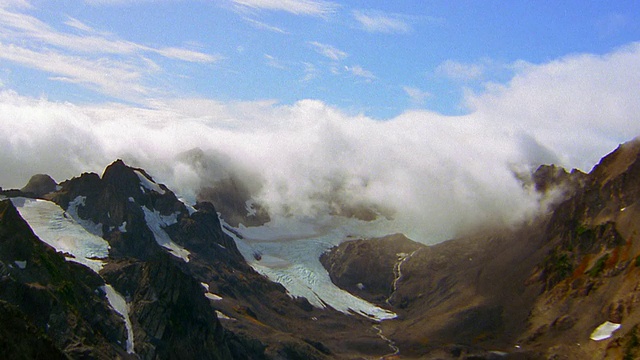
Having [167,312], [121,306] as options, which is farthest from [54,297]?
[167,312]

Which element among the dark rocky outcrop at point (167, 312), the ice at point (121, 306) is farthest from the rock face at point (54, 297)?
the dark rocky outcrop at point (167, 312)

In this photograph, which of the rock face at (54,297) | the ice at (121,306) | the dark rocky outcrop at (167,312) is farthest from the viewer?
the dark rocky outcrop at (167,312)

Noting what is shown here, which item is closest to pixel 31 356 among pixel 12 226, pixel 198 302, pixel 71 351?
pixel 71 351

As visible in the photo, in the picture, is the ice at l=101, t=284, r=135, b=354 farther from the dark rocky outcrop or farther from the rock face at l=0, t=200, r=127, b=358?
the rock face at l=0, t=200, r=127, b=358

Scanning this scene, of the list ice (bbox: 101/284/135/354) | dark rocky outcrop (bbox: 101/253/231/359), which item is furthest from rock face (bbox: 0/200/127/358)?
dark rocky outcrop (bbox: 101/253/231/359)

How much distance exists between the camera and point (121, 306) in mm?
168125

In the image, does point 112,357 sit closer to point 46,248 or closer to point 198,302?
point 46,248

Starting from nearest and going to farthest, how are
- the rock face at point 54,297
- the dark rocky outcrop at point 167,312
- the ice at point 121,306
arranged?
the rock face at point 54,297, the ice at point 121,306, the dark rocky outcrop at point 167,312

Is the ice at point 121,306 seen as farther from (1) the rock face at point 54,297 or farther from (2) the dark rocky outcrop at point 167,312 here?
(1) the rock face at point 54,297

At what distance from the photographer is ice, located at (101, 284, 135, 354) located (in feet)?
514

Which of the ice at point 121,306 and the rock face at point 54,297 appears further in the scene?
the ice at point 121,306

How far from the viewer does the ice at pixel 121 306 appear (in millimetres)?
156800

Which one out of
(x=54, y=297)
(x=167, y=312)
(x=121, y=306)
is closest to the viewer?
(x=54, y=297)

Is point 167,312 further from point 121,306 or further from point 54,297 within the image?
point 54,297
